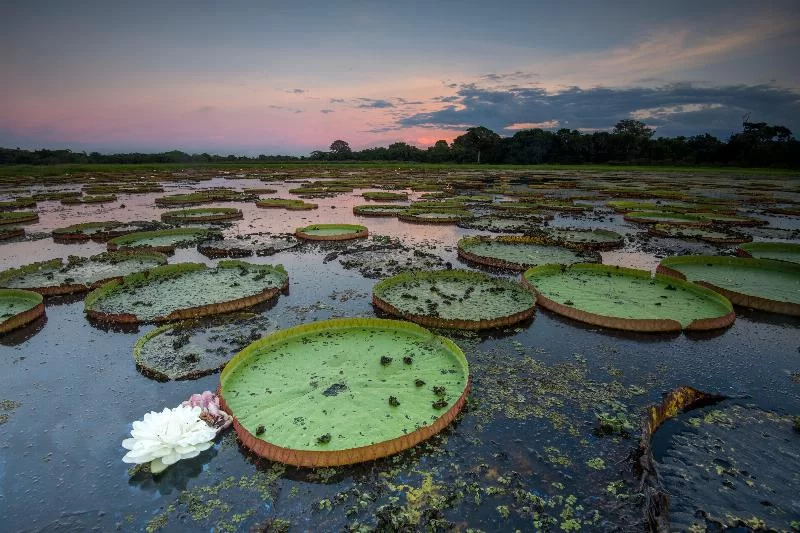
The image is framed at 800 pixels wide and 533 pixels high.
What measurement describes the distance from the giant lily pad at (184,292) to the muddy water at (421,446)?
36cm

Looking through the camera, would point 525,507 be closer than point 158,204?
Yes

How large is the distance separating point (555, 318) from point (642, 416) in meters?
2.46

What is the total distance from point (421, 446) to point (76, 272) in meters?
8.16

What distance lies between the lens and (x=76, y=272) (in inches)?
324

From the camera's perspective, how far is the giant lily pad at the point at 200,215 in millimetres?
14406

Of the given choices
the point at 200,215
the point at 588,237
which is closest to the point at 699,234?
the point at 588,237

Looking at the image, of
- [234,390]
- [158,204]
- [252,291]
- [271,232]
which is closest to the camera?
[234,390]

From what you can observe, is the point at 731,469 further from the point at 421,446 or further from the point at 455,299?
the point at 455,299

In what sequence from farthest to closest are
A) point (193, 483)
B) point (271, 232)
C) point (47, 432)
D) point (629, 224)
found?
point (629, 224) → point (271, 232) → point (47, 432) → point (193, 483)

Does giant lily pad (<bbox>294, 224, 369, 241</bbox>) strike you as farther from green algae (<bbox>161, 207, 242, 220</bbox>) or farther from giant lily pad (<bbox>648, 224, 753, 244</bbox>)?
giant lily pad (<bbox>648, 224, 753, 244</bbox>)

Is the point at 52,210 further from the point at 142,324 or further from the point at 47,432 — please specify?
the point at 47,432

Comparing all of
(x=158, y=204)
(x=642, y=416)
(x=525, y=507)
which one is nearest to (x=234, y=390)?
(x=525, y=507)

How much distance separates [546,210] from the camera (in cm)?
1650

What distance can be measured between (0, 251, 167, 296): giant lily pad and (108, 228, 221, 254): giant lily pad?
939 mm
